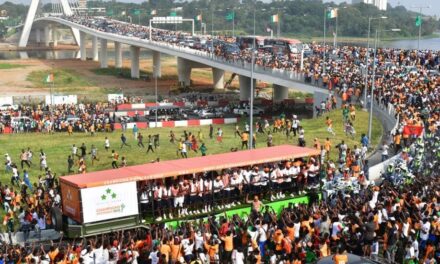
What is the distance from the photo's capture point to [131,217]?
746 inches

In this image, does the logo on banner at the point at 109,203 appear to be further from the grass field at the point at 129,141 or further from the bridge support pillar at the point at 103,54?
the bridge support pillar at the point at 103,54

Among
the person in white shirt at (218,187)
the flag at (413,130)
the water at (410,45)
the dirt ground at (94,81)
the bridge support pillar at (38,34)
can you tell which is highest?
the bridge support pillar at (38,34)

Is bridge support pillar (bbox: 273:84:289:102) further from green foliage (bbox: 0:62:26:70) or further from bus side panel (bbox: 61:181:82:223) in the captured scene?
green foliage (bbox: 0:62:26:70)

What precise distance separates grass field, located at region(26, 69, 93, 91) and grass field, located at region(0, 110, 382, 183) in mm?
39822

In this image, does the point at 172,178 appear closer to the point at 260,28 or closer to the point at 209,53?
the point at 209,53

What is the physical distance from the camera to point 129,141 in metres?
40.6

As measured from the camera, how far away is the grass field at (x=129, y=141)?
3462 cm

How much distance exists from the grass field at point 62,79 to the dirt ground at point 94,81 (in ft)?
3.26

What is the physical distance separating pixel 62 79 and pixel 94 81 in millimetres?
4743

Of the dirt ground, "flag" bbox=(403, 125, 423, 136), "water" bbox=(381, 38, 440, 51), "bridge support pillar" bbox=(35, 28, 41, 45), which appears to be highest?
"bridge support pillar" bbox=(35, 28, 41, 45)

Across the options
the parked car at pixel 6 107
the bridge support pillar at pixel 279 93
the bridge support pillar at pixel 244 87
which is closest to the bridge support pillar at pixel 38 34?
the parked car at pixel 6 107

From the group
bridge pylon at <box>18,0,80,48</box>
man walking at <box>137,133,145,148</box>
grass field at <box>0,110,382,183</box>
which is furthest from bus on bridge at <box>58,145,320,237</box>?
bridge pylon at <box>18,0,80,48</box>

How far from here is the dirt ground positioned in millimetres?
81125

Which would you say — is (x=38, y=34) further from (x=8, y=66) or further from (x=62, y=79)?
(x=62, y=79)
